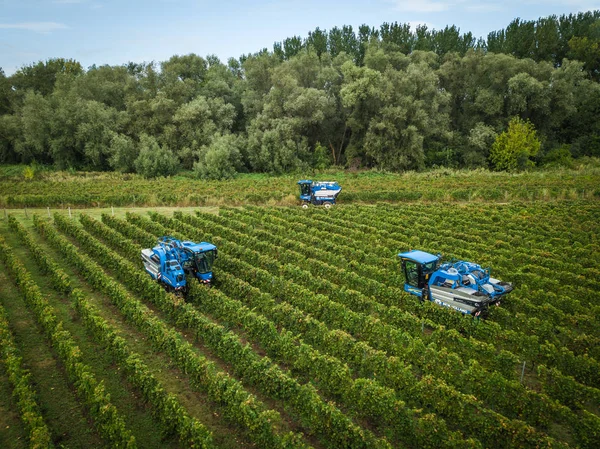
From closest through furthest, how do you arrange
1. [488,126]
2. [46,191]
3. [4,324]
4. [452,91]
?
[4,324] < [46,191] < [488,126] < [452,91]

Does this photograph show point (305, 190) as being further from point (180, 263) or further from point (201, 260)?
point (180, 263)

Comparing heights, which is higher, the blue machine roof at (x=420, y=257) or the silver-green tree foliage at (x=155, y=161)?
the silver-green tree foliage at (x=155, y=161)

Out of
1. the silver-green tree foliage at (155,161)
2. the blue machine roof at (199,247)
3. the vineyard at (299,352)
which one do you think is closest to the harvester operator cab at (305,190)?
the vineyard at (299,352)

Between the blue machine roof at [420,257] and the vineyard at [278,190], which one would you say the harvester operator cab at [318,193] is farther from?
the blue machine roof at [420,257]

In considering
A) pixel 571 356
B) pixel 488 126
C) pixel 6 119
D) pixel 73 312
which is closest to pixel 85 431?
pixel 73 312

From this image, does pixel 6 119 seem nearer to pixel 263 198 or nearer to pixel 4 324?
pixel 263 198
